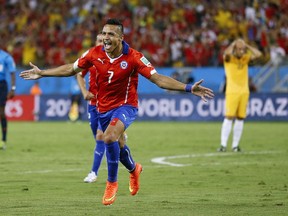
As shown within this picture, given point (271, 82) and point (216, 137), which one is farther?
point (271, 82)

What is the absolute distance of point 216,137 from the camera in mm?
24359

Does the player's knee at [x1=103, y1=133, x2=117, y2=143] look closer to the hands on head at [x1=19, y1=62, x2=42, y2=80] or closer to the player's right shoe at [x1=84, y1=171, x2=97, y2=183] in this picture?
the hands on head at [x1=19, y1=62, x2=42, y2=80]

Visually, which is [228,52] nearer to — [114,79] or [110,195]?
[114,79]

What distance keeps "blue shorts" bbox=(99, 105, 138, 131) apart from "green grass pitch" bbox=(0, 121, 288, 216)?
101cm

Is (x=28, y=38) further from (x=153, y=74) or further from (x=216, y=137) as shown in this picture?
(x=153, y=74)

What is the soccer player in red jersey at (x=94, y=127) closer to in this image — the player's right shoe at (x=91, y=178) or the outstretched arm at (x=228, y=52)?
the player's right shoe at (x=91, y=178)

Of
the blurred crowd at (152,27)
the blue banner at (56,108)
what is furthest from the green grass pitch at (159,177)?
the blue banner at (56,108)

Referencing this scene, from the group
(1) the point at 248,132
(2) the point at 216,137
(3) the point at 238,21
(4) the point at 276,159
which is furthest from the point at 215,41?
(4) the point at 276,159

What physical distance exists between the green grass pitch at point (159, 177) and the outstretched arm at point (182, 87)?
1.34 meters

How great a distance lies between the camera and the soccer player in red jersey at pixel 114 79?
10625 millimetres

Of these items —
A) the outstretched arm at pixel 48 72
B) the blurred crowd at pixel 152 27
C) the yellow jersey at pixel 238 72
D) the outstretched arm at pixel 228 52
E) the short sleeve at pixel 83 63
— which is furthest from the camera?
the blurred crowd at pixel 152 27

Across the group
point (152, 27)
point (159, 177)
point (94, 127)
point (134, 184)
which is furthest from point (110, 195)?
point (152, 27)

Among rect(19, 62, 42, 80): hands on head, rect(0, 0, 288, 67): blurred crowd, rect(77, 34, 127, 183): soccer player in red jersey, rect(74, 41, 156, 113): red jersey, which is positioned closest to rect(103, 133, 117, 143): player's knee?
rect(74, 41, 156, 113): red jersey

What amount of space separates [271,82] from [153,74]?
22670 millimetres
